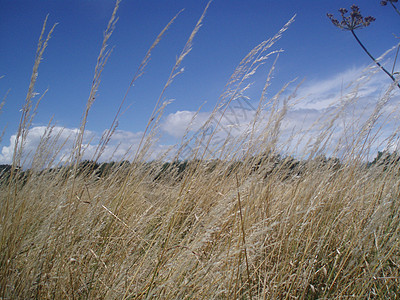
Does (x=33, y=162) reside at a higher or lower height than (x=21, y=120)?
lower

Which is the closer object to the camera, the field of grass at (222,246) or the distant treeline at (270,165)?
the field of grass at (222,246)

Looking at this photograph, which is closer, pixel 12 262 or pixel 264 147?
pixel 12 262

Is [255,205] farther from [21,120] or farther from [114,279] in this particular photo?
[21,120]

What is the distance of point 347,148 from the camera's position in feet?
6.16

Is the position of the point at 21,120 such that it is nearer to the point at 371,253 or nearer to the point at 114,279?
the point at 114,279

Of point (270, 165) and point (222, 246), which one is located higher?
point (270, 165)

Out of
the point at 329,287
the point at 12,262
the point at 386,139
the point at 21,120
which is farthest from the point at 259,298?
the point at 386,139

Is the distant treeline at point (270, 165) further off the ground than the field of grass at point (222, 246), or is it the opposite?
the distant treeline at point (270, 165)

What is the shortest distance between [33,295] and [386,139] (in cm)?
243

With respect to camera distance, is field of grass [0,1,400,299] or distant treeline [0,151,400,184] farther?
distant treeline [0,151,400,184]

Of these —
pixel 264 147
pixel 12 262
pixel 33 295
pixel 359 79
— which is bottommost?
pixel 33 295

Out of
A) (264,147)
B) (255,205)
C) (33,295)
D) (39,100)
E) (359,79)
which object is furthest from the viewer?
(359,79)

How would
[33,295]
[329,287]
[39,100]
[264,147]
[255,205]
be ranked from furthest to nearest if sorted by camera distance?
[255,205]
[264,147]
[39,100]
[329,287]
[33,295]

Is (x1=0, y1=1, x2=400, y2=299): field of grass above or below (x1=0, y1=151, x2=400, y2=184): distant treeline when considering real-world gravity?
below
